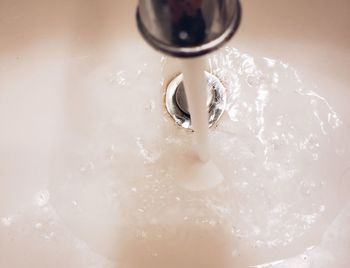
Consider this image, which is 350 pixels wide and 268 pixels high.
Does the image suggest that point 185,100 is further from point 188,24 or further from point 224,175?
point 188,24

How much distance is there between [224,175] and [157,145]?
8 cm

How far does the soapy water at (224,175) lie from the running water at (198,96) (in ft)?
0.16

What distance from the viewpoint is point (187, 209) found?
51 cm

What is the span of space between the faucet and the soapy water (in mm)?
238

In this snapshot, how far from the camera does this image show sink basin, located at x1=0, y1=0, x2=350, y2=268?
1.59ft

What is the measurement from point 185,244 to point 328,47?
0.25 m

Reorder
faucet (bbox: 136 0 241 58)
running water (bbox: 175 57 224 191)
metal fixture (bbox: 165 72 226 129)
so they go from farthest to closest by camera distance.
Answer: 1. metal fixture (bbox: 165 72 226 129)
2. running water (bbox: 175 57 224 191)
3. faucet (bbox: 136 0 241 58)

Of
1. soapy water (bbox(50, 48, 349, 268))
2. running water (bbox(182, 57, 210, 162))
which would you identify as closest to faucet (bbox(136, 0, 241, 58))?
running water (bbox(182, 57, 210, 162))

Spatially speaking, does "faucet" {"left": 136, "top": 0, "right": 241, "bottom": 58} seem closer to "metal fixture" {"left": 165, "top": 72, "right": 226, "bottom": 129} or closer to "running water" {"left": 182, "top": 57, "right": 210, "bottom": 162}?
"running water" {"left": 182, "top": 57, "right": 210, "bottom": 162}

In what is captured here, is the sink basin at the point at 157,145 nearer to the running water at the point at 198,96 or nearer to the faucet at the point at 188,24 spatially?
the running water at the point at 198,96

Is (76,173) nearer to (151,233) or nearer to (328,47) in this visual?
(151,233)

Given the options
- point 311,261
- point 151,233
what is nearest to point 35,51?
point 151,233

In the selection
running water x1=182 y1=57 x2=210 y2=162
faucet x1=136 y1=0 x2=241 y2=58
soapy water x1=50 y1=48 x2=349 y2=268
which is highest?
faucet x1=136 y1=0 x2=241 y2=58

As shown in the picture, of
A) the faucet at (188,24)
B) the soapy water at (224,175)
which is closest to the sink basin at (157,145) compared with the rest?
the soapy water at (224,175)
